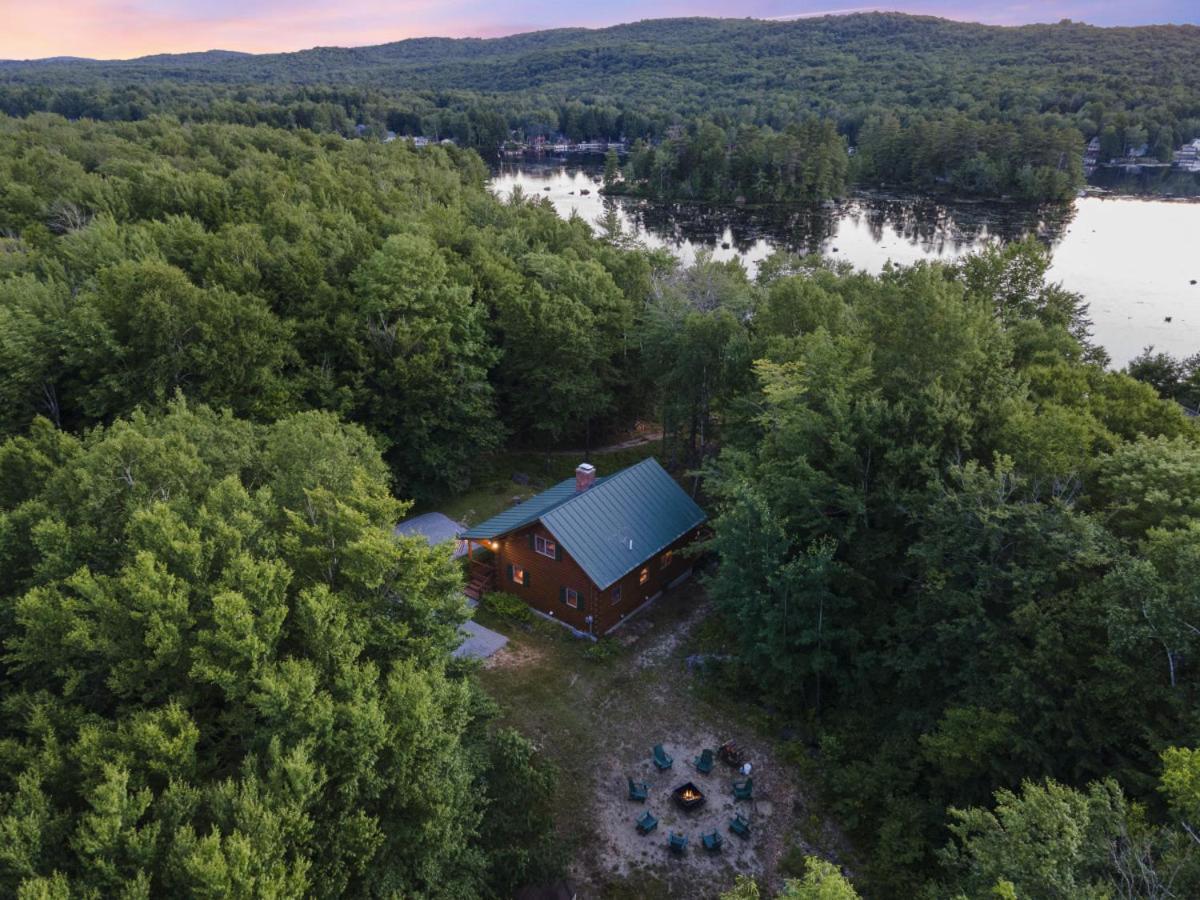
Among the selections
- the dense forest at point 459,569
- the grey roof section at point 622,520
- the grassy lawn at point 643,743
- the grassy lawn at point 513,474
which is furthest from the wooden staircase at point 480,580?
the dense forest at point 459,569

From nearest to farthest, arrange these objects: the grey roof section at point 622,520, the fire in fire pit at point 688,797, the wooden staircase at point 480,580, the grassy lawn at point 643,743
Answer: the grassy lawn at point 643,743 < the fire in fire pit at point 688,797 < the grey roof section at point 622,520 < the wooden staircase at point 480,580

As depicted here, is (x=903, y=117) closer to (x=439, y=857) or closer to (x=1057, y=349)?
(x=1057, y=349)

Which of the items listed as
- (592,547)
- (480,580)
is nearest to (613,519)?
(592,547)

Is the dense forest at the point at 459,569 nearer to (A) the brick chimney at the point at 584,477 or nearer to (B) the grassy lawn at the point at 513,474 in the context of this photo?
(B) the grassy lawn at the point at 513,474

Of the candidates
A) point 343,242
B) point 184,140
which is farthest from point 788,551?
point 184,140

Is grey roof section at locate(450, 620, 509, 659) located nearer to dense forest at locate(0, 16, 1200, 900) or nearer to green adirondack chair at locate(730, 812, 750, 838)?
dense forest at locate(0, 16, 1200, 900)
